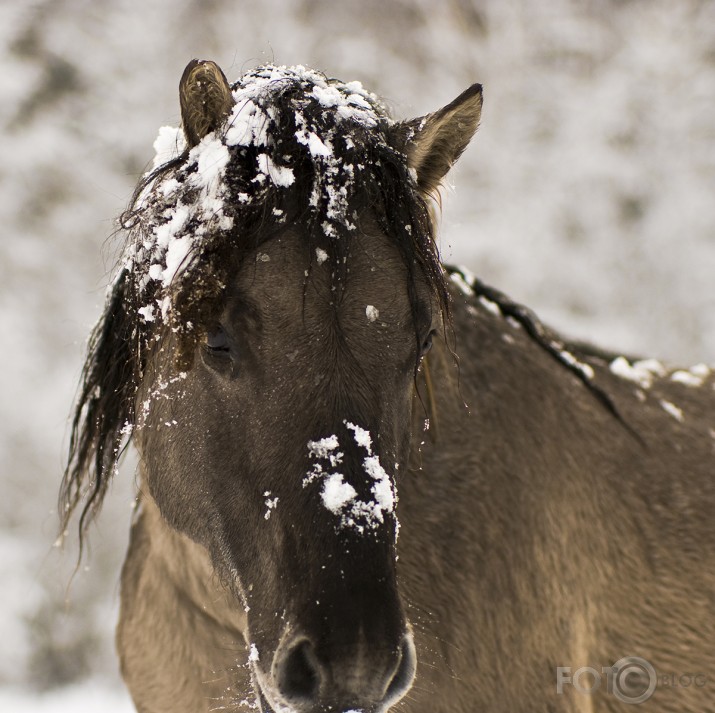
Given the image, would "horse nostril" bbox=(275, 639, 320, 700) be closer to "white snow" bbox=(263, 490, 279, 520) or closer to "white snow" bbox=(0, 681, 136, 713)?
"white snow" bbox=(263, 490, 279, 520)

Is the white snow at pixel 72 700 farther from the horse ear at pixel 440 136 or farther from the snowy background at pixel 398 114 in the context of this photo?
the horse ear at pixel 440 136

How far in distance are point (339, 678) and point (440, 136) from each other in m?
1.46

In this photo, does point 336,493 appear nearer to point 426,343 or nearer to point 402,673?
point 402,673

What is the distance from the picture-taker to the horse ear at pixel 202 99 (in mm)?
1978

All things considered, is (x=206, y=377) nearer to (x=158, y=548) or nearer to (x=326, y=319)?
(x=326, y=319)

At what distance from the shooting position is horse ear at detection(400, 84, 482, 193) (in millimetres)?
2207

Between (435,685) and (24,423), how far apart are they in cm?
860

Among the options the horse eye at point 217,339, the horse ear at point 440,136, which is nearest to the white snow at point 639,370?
the horse ear at point 440,136

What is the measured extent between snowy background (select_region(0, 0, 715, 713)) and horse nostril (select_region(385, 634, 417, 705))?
7988mm

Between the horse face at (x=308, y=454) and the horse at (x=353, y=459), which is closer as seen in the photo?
the horse face at (x=308, y=454)

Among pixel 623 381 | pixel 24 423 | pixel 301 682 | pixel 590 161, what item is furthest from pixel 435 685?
pixel 590 161

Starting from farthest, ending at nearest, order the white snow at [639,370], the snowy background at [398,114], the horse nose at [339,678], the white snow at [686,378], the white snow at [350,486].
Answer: the snowy background at [398,114], the white snow at [686,378], the white snow at [639,370], the white snow at [350,486], the horse nose at [339,678]

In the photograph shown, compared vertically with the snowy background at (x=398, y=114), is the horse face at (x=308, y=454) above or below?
below

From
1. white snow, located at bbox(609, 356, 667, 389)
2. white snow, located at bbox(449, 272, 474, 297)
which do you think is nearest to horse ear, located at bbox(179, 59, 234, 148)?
white snow, located at bbox(449, 272, 474, 297)
